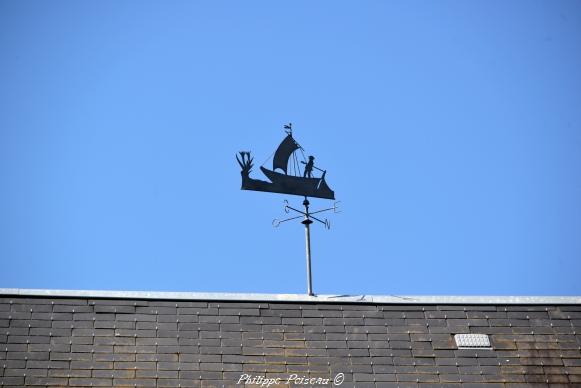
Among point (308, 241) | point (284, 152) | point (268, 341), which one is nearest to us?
point (268, 341)

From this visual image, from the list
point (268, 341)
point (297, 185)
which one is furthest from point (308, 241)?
point (268, 341)

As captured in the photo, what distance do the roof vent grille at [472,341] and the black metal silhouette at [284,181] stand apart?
12.1 feet

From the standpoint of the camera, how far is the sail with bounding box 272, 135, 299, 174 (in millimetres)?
18125

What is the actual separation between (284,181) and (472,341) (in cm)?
447

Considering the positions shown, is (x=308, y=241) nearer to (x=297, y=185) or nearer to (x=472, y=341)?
(x=297, y=185)

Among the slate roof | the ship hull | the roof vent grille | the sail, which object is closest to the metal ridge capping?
the slate roof

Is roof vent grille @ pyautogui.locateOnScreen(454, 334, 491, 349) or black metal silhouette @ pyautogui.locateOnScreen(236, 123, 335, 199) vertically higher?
black metal silhouette @ pyautogui.locateOnScreen(236, 123, 335, 199)

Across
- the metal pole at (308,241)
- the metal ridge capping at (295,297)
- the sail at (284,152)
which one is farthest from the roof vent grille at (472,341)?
the sail at (284,152)

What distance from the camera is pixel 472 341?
15.8 meters

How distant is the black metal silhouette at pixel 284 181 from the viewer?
17.3 meters

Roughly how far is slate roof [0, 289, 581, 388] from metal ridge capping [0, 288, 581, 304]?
0.9 inches

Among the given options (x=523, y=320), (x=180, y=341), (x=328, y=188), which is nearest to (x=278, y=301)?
(x=180, y=341)

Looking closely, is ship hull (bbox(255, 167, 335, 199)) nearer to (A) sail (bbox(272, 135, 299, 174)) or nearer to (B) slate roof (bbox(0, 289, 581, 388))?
(A) sail (bbox(272, 135, 299, 174))

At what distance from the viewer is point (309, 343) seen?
604 inches
